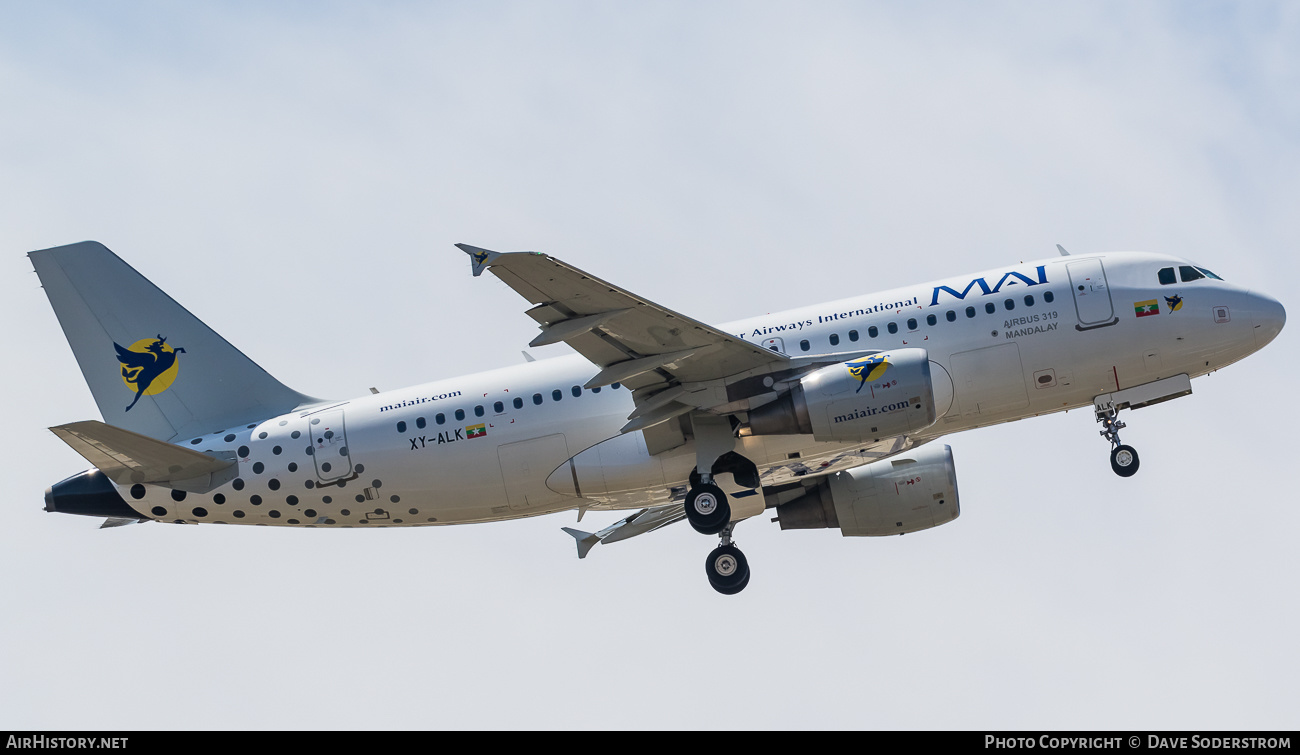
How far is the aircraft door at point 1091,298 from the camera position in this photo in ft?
95.2

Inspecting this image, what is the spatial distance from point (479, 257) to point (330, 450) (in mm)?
8368

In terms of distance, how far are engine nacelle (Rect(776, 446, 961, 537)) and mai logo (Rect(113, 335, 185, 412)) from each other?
52.6 ft

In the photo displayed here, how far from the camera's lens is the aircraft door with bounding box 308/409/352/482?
2994cm

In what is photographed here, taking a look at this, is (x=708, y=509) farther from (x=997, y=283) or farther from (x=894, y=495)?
(x=997, y=283)

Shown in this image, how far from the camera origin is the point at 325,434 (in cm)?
3019

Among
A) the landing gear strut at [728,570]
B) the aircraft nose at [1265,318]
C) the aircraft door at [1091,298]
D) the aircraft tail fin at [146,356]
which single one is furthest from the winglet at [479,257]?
the aircraft nose at [1265,318]

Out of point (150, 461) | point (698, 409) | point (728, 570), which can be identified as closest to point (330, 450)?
point (150, 461)

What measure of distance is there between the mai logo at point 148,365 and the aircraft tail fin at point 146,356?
2cm

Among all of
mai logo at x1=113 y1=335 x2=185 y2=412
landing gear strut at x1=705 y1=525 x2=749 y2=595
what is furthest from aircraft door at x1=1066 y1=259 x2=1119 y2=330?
mai logo at x1=113 y1=335 x2=185 y2=412

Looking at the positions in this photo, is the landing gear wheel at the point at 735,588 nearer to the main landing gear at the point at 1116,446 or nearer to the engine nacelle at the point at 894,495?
the engine nacelle at the point at 894,495

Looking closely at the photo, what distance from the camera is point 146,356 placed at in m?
32.1
